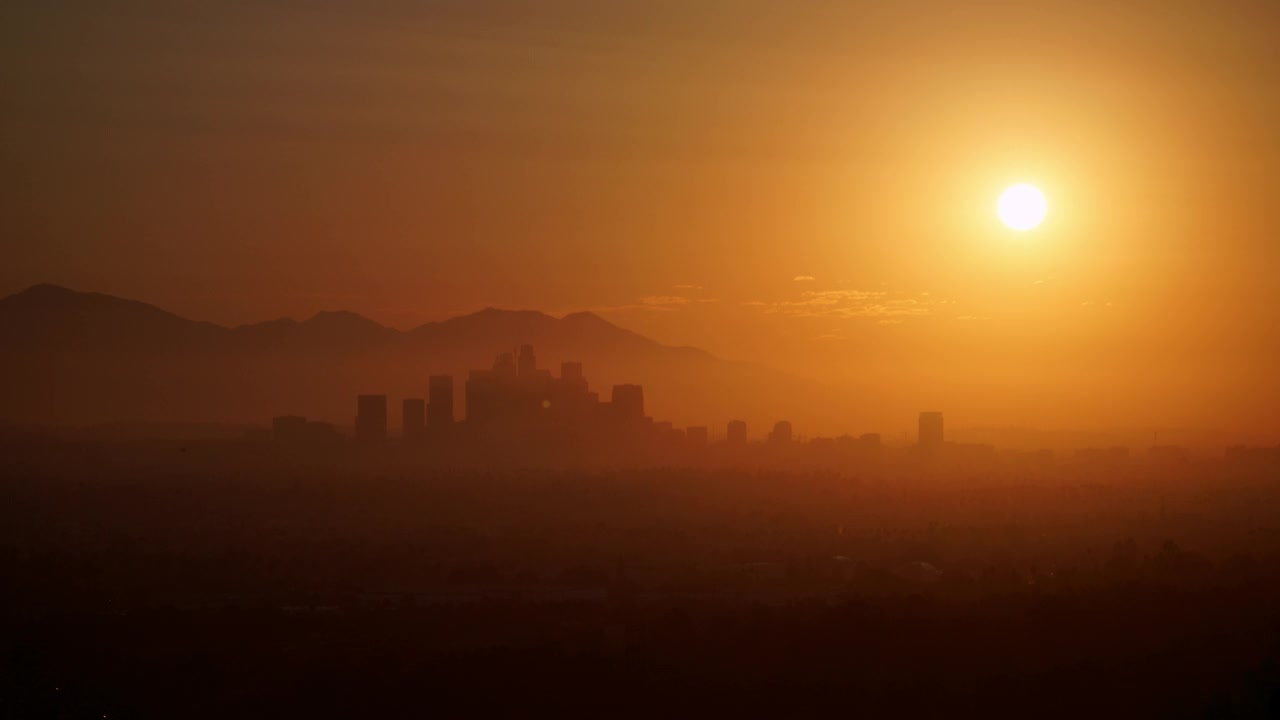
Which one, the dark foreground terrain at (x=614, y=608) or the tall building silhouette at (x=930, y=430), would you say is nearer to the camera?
the dark foreground terrain at (x=614, y=608)

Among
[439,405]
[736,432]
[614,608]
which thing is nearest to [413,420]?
[439,405]

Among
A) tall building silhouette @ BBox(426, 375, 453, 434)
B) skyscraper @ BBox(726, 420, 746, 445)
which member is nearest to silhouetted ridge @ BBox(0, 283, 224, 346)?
tall building silhouette @ BBox(426, 375, 453, 434)

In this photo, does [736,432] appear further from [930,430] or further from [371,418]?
[371,418]

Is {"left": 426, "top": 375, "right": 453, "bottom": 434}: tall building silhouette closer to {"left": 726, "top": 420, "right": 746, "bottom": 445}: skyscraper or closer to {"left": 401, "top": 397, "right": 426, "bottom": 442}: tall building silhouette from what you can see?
{"left": 401, "top": 397, "right": 426, "bottom": 442}: tall building silhouette

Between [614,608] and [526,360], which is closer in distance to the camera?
[614,608]

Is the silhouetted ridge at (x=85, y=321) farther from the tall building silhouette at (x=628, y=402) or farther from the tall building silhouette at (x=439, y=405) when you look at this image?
the tall building silhouette at (x=628, y=402)

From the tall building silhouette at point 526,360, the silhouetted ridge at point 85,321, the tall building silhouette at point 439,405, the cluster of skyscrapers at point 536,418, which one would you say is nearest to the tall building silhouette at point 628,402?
the cluster of skyscrapers at point 536,418

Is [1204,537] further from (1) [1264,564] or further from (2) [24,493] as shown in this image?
(2) [24,493]
